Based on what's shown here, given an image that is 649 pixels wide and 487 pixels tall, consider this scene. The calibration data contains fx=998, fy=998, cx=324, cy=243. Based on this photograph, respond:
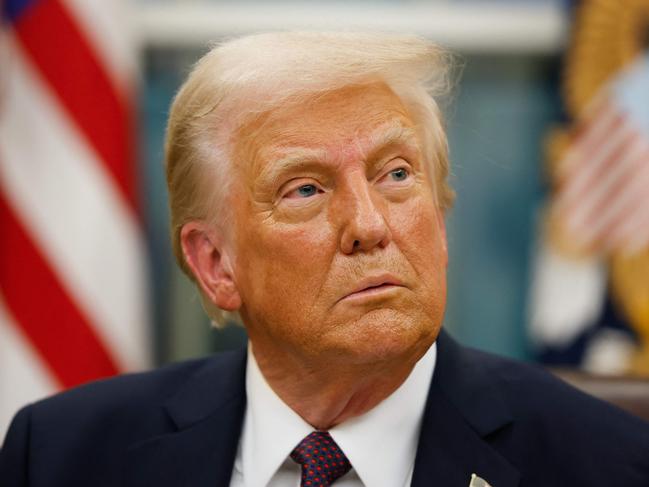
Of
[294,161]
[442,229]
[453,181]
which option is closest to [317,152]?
[294,161]

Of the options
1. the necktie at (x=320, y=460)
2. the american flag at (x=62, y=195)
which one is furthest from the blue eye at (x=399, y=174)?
the american flag at (x=62, y=195)

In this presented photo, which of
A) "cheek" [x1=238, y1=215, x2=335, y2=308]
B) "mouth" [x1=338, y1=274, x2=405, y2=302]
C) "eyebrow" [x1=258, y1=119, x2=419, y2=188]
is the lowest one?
"mouth" [x1=338, y1=274, x2=405, y2=302]

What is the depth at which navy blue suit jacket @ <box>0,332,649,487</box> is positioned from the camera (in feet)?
5.79

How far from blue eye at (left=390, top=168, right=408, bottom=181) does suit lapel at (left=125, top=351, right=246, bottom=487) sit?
22.0 inches

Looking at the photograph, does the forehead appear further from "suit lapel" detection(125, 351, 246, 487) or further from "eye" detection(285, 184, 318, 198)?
"suit lapel" detection(125, 351, 246, 487)

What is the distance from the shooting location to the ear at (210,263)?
188 centimetres

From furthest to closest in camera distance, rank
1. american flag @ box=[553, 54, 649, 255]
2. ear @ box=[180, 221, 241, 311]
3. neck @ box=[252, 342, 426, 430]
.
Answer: american flag @ box=[553, 54, 649, 255]
ear @ box=[180, 221, 241, 311]
neck @ box=[252, 342, 426, 430]

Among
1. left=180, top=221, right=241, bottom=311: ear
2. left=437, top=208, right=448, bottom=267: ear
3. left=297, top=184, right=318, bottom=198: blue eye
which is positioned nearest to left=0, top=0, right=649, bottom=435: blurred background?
left=437, top=208, right=448, bottom=267: ear

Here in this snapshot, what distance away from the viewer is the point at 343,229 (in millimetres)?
1672

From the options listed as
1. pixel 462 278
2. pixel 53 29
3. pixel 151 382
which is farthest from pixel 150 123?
pixel 151 382

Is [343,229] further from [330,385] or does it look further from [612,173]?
[612,173]

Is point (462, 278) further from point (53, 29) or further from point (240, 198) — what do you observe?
point (240, 198)

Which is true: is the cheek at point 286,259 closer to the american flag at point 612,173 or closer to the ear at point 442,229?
the ear at point 442,229

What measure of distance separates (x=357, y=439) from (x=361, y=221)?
41 centimetres
